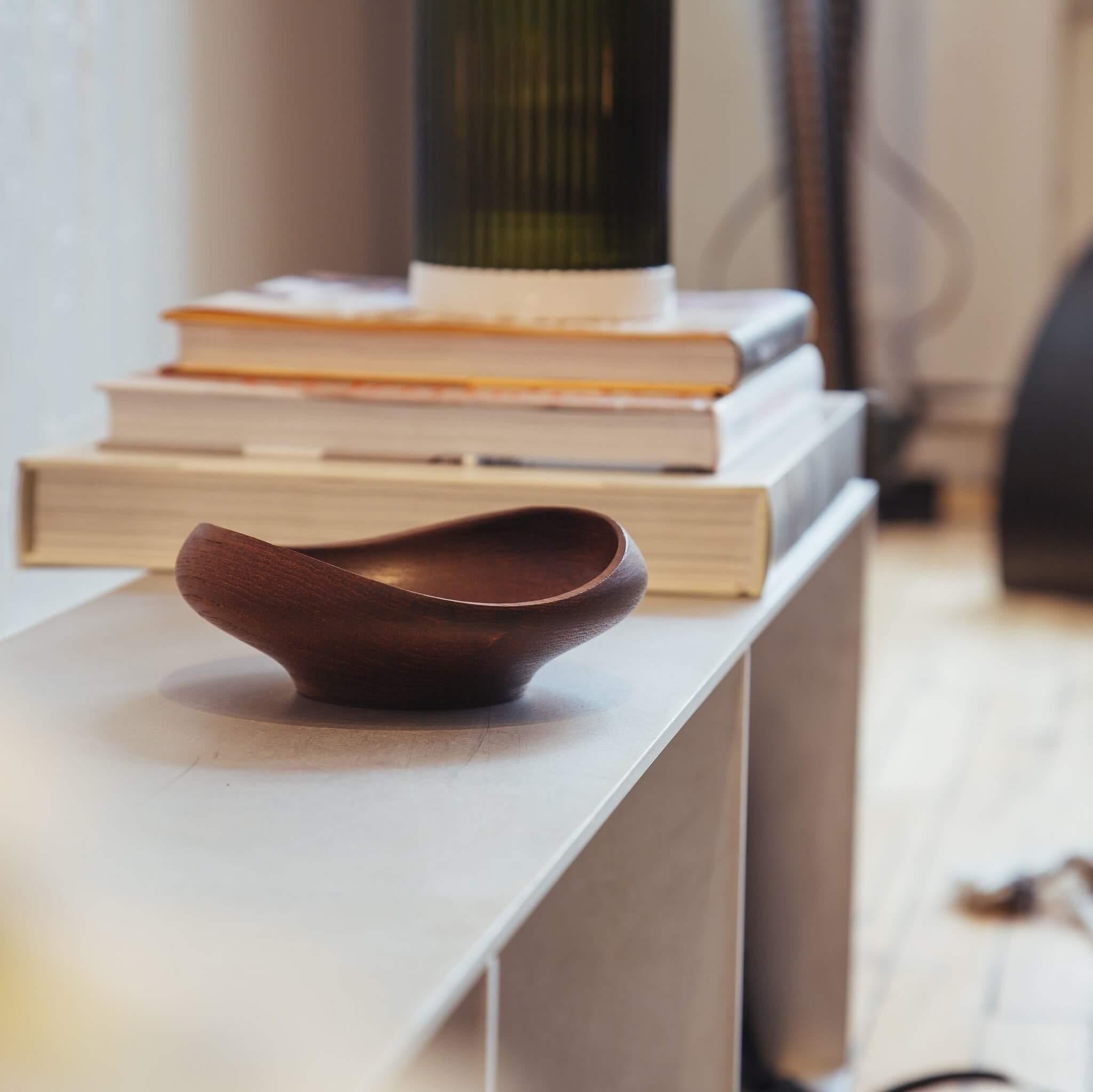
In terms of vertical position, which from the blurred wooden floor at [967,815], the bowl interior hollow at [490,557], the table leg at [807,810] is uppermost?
the bowl interior hollow at [490,557]

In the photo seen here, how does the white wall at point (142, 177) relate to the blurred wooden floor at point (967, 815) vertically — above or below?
above

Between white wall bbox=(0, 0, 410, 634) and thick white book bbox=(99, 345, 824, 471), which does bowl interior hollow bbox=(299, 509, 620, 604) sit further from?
white wall bbox=(0, 0, 410, 634)

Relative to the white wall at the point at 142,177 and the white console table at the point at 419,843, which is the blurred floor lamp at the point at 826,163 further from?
the white console table at the point at 419,843

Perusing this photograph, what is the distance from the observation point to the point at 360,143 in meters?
2.06

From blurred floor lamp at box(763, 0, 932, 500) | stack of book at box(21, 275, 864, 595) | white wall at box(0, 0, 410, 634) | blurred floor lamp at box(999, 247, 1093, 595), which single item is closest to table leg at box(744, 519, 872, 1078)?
stack of book at box(21, 275, 864, 595)

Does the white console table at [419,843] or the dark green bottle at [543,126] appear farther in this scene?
the dark green bottle at [543,126]

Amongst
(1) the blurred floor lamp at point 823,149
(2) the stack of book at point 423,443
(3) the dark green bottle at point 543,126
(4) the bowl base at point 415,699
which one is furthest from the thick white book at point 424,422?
(1) the blurred floor lamp at point 823,149

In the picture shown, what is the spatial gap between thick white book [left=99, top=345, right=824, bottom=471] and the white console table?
0.26 ft

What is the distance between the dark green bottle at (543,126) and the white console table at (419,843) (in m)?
0.20

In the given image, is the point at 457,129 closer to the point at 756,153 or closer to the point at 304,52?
the point at 304,52

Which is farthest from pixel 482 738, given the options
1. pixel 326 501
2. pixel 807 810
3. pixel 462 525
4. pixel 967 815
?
pixel 967 815

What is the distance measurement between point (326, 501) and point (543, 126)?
0.22m

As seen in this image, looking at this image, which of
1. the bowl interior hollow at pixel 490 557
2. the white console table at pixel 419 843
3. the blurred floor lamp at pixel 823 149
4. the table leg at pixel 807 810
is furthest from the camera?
the blurred floor lamp at pixel 823 149

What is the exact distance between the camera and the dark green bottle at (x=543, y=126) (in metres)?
0.79
